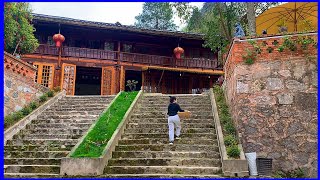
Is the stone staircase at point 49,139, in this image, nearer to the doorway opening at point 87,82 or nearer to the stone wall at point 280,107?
the stone wall at point 280,107

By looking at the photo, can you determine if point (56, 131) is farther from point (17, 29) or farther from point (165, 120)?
point (17, 29)

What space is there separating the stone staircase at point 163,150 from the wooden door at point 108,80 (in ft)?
25.1

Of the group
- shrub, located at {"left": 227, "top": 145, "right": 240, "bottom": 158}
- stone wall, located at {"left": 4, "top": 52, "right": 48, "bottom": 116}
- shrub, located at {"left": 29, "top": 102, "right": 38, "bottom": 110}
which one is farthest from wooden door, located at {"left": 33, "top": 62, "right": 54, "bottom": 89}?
shrub, located at {"left": 227, "top": 145, "right": 240, "bottom": 158}

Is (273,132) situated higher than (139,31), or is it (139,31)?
(139,31)

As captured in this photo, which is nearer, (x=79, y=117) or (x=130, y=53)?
(x=79, y=117)

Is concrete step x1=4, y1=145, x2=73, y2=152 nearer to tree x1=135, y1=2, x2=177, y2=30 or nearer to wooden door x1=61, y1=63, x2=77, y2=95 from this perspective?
wooden door x1=61, y1=63, x2=77, y2=95

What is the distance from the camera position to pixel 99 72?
67.3ft

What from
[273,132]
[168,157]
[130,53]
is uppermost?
[130,53]

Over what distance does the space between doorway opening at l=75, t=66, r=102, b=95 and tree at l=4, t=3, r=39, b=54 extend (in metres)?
8.06

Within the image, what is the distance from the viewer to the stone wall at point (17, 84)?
10.2m

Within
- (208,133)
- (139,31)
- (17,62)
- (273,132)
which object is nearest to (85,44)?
(139,31)

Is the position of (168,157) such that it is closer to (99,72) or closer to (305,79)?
(305,79)

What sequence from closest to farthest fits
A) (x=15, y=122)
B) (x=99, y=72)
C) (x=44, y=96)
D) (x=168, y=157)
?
(x=168, y=157) → (x=15, y=122) → (x=44, y=96) → (x=99, y=72)

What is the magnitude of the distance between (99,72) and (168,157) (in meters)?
13.2
